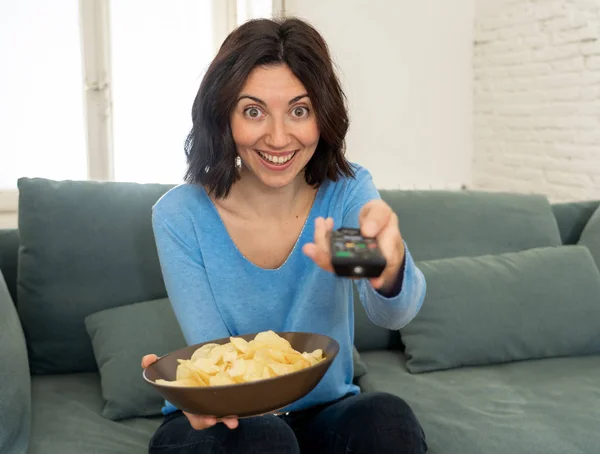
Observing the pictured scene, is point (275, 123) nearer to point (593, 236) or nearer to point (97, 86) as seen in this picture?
point (593, 236)

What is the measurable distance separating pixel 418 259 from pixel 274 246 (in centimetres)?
74

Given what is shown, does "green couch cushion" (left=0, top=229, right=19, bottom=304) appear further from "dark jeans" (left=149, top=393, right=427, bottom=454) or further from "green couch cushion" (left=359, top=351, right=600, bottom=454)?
"green couch cushion" (left=359, top=351, right=600, bottom=454)

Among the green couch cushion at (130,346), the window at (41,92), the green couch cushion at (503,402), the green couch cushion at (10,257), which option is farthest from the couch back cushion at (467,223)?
the window at (41,92)

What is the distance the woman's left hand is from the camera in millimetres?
997

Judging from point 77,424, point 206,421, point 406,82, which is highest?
point 406,82

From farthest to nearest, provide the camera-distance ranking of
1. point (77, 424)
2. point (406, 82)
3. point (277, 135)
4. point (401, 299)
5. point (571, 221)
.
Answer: point (406, 82), point (571, 221), point (77, 424), point (277, 135), point (401, 299)

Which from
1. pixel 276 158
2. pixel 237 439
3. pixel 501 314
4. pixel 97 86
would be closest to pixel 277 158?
pixel 276 158

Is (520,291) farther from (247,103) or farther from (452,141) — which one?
(452,141)

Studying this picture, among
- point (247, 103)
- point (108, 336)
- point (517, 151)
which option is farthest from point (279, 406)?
point (517, 151)

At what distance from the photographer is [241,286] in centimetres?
137

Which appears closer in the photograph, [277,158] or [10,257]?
[277,158]

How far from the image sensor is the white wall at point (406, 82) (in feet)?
12.3

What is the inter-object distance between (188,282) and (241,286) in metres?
0.10

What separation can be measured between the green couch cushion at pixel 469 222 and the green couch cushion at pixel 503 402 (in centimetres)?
35
